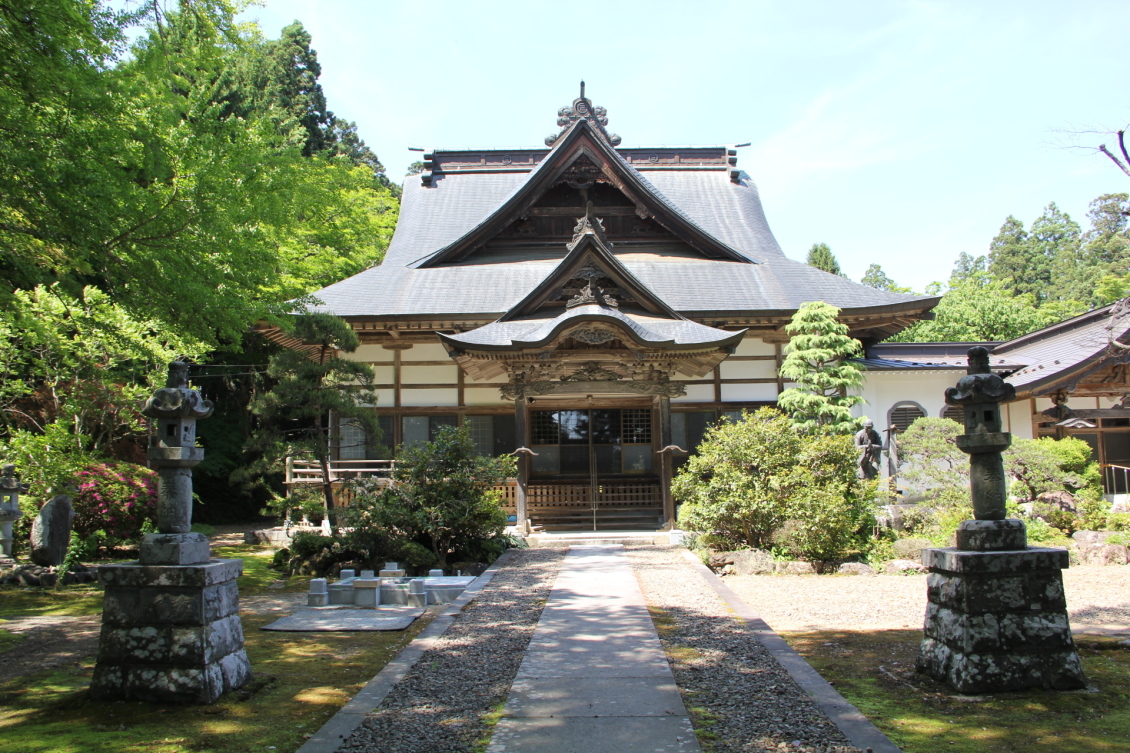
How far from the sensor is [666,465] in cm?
1423

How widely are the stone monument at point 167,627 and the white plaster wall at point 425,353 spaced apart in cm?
1151

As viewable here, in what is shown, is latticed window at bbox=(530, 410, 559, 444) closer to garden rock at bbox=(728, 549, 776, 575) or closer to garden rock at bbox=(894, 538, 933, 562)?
garden rock at bbox=(728, 549, 776, 575)

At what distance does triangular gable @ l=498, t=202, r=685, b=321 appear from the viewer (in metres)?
14.5

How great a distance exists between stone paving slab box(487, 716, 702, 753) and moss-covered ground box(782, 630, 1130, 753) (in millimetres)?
1241

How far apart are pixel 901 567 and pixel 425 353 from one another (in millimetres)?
10904

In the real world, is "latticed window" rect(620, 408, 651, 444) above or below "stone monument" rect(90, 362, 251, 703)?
above

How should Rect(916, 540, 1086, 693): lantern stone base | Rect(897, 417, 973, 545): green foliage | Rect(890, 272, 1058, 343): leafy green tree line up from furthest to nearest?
Rect(890, 272, 1058, 343): leafy green tree → Rect(897, 417, 973, 545): green foliage → Rect(916, 540, 1086, 693): lantern stone base

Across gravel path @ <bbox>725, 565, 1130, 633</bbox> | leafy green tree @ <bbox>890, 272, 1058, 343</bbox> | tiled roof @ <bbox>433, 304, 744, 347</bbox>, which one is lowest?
gravel path @ <bbox>725, 565, 1130, 633</bbox>

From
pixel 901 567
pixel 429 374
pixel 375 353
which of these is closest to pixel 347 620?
pixel 901 567

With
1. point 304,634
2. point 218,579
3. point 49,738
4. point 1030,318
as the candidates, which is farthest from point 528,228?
point 1030,318

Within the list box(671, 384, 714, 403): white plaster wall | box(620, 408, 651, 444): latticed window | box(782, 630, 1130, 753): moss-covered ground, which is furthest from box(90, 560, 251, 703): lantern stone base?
box(671, 384, 714, 403): white plaster wall

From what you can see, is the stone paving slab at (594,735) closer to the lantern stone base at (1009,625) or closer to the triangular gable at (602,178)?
the lantern stone base at (1009,625)

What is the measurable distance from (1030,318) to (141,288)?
116 ft

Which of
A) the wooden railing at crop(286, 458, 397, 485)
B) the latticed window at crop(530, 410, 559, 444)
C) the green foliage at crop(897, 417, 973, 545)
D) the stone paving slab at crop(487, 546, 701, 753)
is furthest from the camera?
the latticed window at crop(530, 410, 559, 444)
